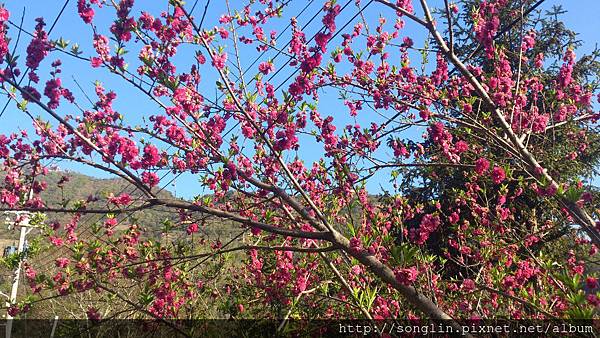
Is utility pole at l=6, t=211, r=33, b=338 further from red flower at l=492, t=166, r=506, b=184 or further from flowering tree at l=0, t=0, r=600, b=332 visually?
red flower at l=492, t=166, r=506, b=184

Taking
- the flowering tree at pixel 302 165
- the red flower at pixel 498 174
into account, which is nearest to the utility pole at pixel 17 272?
the flowering tree at pixel 302 165

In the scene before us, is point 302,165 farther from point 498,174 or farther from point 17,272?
point 17,272

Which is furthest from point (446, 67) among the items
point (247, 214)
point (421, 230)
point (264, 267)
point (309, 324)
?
point (264, 267)

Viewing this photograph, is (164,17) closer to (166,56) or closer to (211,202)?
(166,56)

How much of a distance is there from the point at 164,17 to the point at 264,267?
16.5 feet

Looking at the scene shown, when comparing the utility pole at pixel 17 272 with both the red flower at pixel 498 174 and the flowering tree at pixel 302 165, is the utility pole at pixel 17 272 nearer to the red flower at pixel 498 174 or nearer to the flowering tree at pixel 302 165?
the flowering tree at pixel 302 165

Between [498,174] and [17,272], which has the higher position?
[17,272]

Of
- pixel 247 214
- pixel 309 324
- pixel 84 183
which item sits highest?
pixel 84 183

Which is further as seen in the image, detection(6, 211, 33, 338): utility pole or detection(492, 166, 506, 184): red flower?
detection(6, 211, 33, 338): utility pole

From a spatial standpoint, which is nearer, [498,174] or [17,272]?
[498,174]

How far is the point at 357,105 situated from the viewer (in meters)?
6.55

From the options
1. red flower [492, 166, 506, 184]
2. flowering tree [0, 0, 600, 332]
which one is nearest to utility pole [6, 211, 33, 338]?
flowering tree [0, 0, 600, 332]

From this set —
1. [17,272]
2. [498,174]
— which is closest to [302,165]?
[498,174]

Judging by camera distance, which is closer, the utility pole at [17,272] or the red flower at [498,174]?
the red flower at [498,174]
